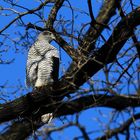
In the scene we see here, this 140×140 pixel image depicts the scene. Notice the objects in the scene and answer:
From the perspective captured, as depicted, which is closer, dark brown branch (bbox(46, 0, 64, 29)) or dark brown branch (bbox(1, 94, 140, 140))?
dark brown branch (bbox(1, 94, 140, 140))

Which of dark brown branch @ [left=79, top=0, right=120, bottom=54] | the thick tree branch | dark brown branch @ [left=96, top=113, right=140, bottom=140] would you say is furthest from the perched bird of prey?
dark brown branch @ [left=96, top=113, right=140, bottom=140]

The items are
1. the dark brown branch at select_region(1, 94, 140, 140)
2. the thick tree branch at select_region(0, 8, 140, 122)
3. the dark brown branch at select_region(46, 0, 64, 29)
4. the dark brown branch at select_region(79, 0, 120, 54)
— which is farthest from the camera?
the dark brown branch at select_region(46, 0, 64, 29)

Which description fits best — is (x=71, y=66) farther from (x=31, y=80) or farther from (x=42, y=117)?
(x=31, y=80)

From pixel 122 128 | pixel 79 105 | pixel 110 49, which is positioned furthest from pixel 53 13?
pixel 122 128

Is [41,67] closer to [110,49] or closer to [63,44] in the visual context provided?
[63,44]

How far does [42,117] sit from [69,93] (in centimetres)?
106

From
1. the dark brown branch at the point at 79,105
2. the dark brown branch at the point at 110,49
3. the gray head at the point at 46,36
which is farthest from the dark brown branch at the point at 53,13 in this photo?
the dark brown branch at the point at 79,105

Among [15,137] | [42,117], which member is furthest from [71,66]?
[15,137]

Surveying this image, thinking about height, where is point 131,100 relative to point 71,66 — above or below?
below

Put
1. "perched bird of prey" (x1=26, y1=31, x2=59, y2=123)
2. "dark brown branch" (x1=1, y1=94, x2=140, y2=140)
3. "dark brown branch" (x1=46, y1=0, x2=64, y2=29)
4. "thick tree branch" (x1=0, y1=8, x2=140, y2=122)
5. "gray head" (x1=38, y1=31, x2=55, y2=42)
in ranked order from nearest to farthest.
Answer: "dark brown branch" (x1=1, y1=94, x2=140, y2=140) < "thick tree branch" (x1=0, y1=8, x2=140, y2=122) < "dark brown branch" (x1=46, y1=0, x2=64, y2=29) < "perched bird of prey" (x1=26, y1=31, x2=59, y2=123) < "gray head" (x1=38, y1=31, x2=55, y2=42)

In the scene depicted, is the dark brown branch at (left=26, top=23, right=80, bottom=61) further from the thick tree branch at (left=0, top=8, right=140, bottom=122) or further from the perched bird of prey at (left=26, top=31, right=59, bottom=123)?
the perched bird of prey at (left=26, top=31, right=59, bottom=123)

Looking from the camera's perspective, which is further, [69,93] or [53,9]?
[53,9]

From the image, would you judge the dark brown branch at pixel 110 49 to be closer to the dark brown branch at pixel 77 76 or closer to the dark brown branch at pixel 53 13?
the dark brown branch at pixel 77 76

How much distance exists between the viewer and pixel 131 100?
5746mm
